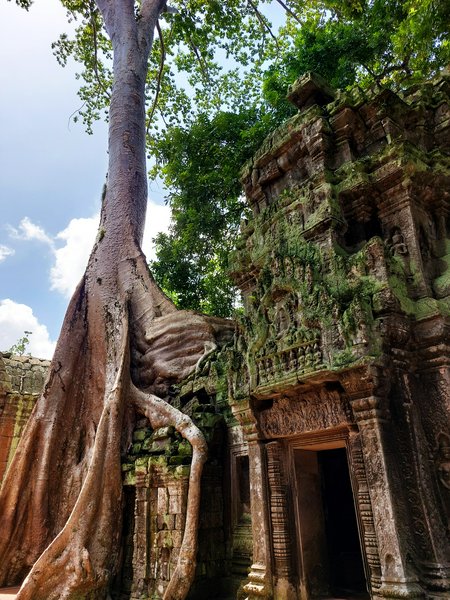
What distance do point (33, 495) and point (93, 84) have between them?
44.9 ft

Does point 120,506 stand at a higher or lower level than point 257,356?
lower

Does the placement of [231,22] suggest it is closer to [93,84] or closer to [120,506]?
[93,84]

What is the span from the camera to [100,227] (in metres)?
9.25

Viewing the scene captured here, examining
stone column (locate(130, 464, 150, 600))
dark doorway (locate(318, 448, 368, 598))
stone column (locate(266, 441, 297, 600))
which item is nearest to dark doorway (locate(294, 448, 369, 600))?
dark doorway (locate(318, 448, 368, 598))

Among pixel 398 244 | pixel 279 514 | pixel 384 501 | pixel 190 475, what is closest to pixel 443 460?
pixel 384 501

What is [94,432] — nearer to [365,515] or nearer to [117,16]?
[365,515]

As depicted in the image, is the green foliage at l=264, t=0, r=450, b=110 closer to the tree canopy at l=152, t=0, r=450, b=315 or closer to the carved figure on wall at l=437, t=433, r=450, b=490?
the tree canopy at l=152, t=0, r=450, b=315

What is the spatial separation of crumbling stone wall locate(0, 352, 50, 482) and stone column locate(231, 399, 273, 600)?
19.2ft

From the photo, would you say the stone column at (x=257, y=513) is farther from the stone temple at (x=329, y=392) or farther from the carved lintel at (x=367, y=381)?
the carved lintel at (x=367, y=381)

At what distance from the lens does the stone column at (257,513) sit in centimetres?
432

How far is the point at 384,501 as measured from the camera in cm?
367

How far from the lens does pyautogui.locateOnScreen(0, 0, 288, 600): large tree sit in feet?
17.2

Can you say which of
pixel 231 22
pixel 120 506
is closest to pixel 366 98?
pixel 120 506

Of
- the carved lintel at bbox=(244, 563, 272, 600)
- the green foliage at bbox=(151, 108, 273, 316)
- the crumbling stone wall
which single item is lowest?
the carved lintel at bbox=(244, 563, 272, 600)
